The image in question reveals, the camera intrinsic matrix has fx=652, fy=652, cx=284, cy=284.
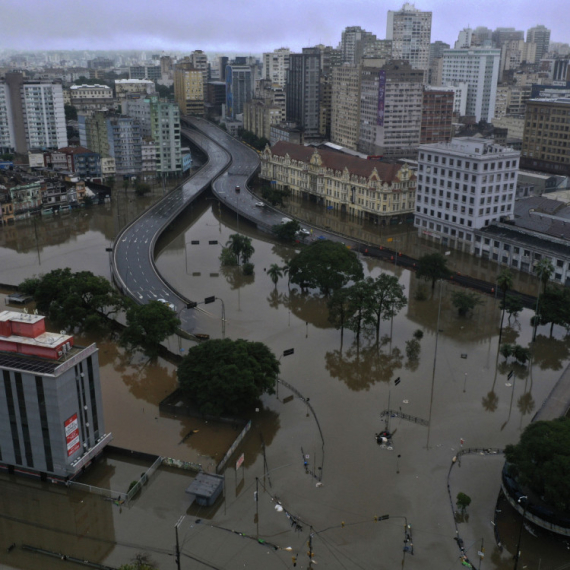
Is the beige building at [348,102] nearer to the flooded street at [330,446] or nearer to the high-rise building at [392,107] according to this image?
the high-rise building at [392,107]

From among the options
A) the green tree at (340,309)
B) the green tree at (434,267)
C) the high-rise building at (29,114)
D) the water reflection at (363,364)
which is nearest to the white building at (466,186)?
the green tree at (434,267)

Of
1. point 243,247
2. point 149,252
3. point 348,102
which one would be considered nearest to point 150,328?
point 243,247

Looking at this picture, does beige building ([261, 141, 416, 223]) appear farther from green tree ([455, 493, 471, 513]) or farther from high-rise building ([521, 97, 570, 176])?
green tree ([455, 493, 471, 513])

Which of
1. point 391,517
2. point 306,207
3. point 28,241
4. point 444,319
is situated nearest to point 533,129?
point 306,207

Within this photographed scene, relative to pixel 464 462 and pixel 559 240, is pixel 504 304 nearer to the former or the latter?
pixel 559 240

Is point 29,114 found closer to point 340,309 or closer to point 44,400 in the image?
point 340,309

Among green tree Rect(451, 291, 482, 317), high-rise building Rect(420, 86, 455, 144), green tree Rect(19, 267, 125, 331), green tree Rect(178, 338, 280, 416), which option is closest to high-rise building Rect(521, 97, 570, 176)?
high-rise building Rect(420, 86, 455, 144)
